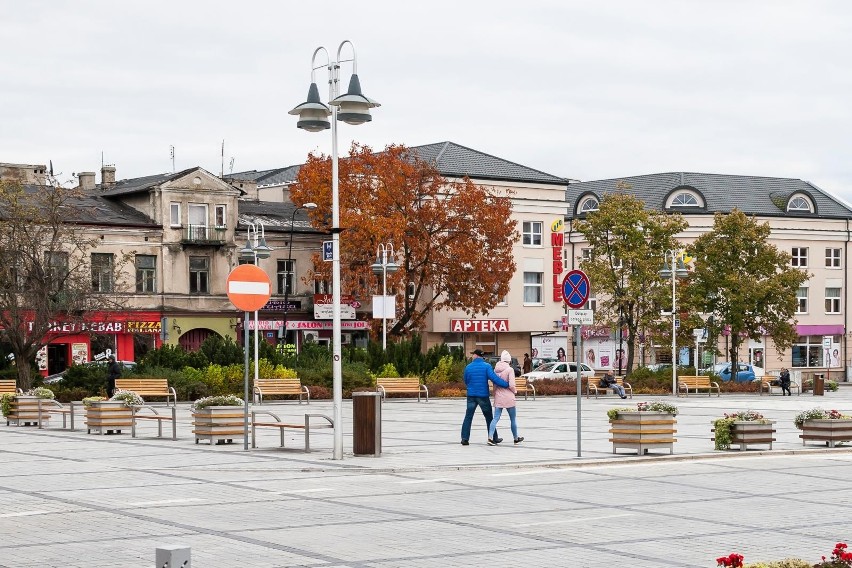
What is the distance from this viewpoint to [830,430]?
24.5 m

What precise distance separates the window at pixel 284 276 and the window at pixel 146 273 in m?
6.82

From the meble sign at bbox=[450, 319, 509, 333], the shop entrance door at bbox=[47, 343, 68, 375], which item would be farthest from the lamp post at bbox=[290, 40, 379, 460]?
the meble sign at bbox=[450, 319, 509, 333]

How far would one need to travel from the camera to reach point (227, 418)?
24.5m

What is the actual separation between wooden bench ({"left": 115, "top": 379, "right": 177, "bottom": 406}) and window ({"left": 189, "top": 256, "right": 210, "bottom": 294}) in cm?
2301

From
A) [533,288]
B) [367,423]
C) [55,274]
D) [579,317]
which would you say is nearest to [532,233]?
[533,288]

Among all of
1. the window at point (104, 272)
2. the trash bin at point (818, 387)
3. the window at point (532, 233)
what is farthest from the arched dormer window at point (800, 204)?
the window at point (104, 272)

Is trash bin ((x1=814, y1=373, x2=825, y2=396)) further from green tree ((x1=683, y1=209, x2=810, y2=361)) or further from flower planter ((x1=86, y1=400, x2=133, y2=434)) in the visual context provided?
flower planter ((x1=86, y1=400, x2=133, y2=434))

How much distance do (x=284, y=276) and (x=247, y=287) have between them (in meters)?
→ 46.4

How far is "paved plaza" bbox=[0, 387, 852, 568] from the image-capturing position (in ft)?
38.9

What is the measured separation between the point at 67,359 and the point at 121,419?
115ft


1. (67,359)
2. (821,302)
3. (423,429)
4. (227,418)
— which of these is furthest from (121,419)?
(821,302)

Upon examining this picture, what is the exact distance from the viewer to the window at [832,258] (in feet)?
286

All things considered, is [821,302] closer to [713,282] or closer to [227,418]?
[713,282]

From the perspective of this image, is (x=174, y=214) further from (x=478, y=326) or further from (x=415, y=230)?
(x=478, y=326)
